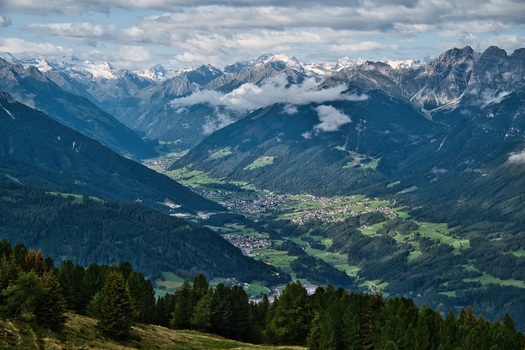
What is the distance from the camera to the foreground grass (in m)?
54.2

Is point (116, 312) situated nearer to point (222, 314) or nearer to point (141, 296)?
point (141, 296)

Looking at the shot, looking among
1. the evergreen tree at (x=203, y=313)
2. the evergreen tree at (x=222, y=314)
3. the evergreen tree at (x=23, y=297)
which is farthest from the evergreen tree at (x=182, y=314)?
the evergreen tree at (x=23, y=297)

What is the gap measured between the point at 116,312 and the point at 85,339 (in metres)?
6.27

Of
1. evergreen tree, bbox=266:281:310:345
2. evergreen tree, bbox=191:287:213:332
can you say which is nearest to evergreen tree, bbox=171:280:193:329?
evergreen tree, bbox=191:287:213:332

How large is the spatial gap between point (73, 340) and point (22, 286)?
8.97 metres

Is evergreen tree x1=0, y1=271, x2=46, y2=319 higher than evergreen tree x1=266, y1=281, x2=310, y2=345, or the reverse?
evergreen tree x1=0, y1=271, x2=46, y2=319

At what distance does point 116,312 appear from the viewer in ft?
220

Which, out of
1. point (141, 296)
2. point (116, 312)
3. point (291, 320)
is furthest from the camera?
point (141, 296)

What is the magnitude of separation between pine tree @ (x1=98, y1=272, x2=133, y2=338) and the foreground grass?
1182 millimetres

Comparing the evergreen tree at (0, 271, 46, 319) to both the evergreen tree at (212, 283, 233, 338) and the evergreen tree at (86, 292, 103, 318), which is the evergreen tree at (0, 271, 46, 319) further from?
the evergreen tree at (212, 283, 233, 338)

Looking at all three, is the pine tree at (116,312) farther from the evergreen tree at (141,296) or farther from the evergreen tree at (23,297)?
the evergreen tree at (141,296)

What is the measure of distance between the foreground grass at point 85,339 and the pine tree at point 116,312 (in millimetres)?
1182

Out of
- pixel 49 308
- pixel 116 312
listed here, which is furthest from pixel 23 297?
pixel 116 312

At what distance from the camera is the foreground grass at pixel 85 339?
2132 inches
